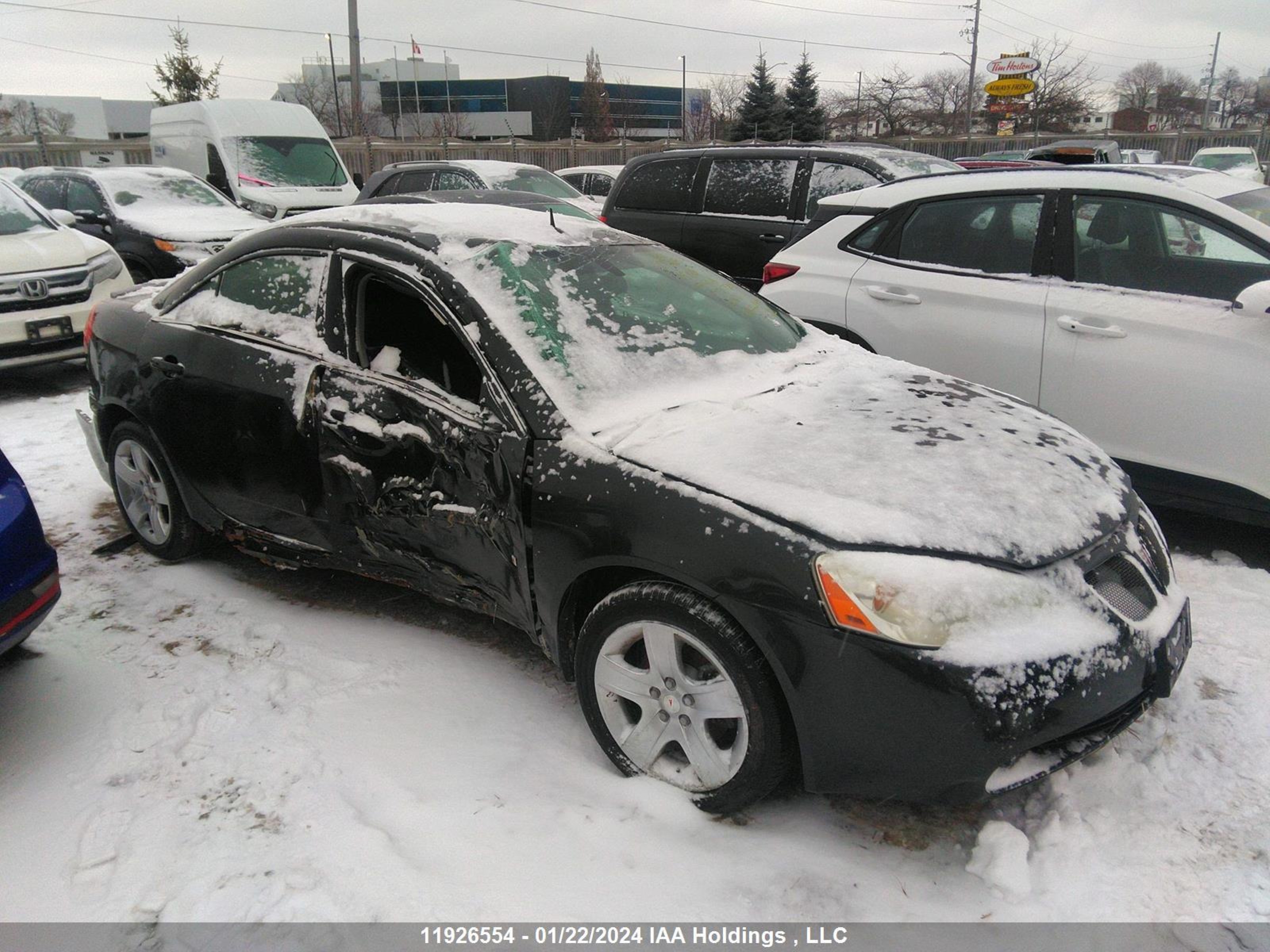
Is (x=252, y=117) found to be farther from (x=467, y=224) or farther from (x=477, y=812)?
(x=477, y=812)

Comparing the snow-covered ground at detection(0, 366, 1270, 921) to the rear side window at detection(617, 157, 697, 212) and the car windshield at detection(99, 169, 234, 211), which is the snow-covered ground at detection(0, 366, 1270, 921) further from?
the car windshield at detection(99, 169, 234, 211)

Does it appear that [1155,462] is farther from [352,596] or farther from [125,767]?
[125,767]

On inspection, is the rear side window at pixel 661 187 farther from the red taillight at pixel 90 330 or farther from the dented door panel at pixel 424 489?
the dented door panel at pixel 424 489

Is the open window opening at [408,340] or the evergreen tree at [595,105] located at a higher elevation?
the evergreen tree at [595,105]

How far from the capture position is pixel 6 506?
115 inches

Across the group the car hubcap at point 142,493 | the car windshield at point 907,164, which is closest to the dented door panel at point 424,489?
the car hubcap at point 142,493

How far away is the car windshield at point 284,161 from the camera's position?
13.5 metres

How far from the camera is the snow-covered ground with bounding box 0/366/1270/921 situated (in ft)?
7.47

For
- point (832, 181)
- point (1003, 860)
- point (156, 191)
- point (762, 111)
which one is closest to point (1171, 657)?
point (1003, 860)

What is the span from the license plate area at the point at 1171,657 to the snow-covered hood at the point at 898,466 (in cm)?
33

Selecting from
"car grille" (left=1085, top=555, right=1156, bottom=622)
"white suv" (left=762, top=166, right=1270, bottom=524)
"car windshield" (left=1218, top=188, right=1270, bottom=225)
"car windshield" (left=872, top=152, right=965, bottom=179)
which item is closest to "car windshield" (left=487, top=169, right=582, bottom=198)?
"car windshield" (left=872, top=152, right=965, bottom=179)

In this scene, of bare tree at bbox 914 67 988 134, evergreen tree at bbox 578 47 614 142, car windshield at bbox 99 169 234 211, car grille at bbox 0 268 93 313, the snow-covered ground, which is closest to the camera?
the snow-covered ground

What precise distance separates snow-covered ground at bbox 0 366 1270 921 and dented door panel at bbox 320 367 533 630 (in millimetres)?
409

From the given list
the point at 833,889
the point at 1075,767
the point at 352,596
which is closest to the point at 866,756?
the point at 833,889
